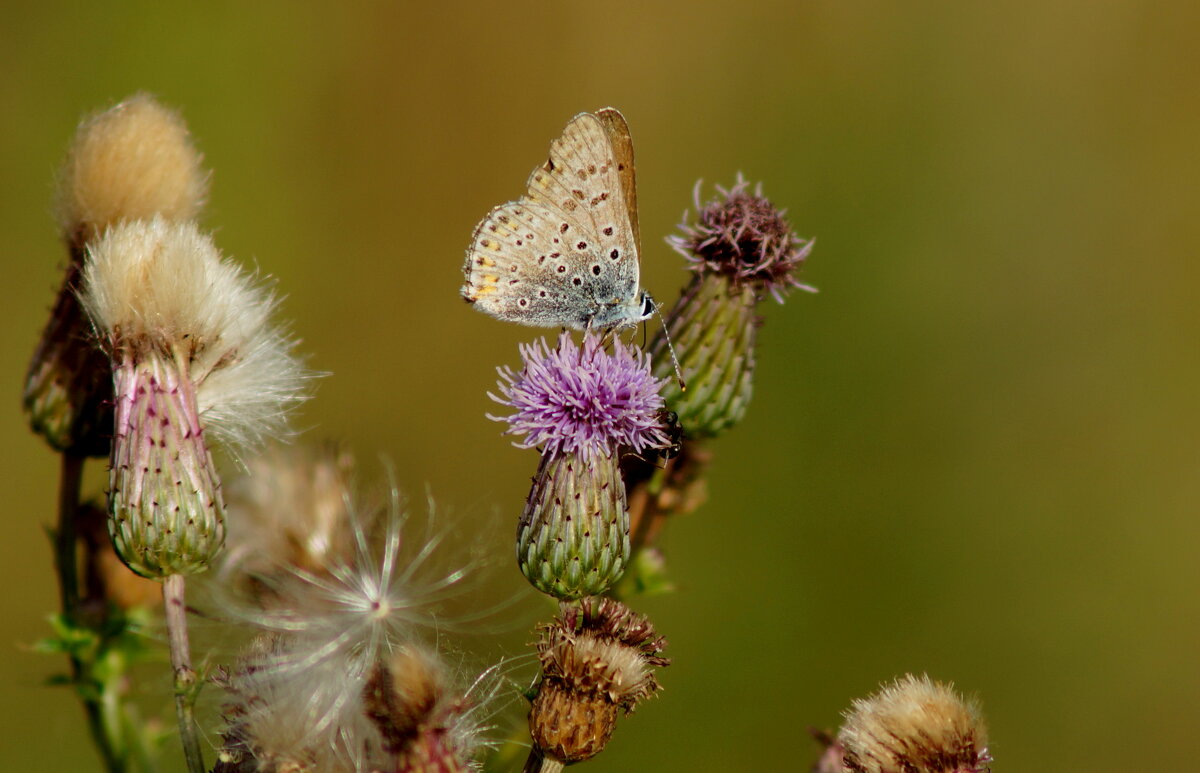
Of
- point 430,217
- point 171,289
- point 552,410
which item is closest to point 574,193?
point 552,410

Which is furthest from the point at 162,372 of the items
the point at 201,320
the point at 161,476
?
the point at 161,476

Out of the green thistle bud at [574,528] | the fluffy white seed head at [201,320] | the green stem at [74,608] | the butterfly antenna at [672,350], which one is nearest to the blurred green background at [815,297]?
the butterfly antenna at [672,350]

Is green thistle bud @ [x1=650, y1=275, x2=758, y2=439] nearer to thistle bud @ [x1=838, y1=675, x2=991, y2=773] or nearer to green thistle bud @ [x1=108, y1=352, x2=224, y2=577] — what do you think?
thistle bud @ [x1=838, y1=675, x2=991, y2=773]

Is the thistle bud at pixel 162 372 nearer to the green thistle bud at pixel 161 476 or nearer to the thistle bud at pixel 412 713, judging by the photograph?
the green thistle bud at pixel 161 476

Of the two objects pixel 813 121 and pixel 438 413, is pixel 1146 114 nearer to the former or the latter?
pixel 813 121

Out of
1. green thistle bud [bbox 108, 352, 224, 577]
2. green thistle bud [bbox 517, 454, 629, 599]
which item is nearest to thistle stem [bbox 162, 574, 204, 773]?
green thistle bud [bbox 108, 352, 224, 577]
